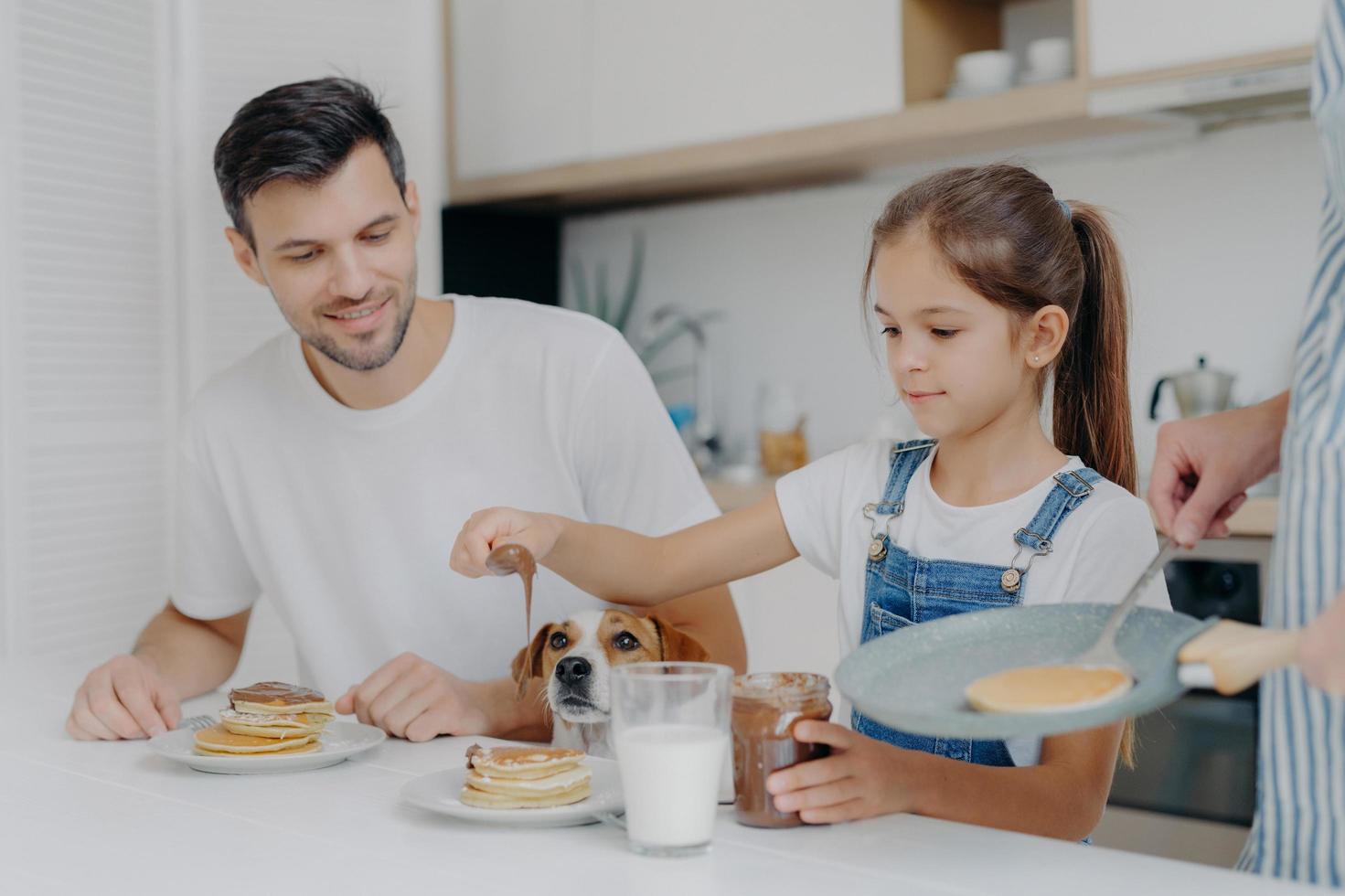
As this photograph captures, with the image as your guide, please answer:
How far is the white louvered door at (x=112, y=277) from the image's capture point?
Answer: 2.94 metres

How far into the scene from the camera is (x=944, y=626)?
950 mm

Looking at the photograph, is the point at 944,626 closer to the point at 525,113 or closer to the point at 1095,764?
the point at 1095,764

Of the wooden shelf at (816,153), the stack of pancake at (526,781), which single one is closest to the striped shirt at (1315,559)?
the stack of pancake at (526,781)

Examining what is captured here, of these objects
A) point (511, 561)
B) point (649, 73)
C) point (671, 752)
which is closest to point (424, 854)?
point (671, 752)

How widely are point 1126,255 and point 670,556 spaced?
6.43ft

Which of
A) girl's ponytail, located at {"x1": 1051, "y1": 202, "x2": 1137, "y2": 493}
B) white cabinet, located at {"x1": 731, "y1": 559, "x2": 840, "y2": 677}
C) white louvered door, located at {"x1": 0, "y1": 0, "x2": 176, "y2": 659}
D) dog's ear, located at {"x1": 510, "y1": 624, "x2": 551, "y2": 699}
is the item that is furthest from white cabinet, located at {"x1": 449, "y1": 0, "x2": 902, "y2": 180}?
dog's ear, located at {"x1": 510, "y1": 624, "x2": 551, "y2": 699}

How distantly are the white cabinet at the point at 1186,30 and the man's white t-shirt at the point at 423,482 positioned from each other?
4.43 feet

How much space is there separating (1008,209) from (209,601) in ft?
3.87

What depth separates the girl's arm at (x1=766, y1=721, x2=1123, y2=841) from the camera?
3.06ft

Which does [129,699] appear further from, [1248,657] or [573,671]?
[1248,657]

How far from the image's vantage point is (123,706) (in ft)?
4.42

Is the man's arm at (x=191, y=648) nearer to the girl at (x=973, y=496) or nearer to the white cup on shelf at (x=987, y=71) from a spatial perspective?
the girl at (x=973, y=496)

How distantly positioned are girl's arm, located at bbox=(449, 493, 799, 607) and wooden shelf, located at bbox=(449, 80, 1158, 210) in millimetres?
1625

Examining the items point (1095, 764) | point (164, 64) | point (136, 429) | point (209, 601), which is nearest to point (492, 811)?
point (1095, 764)
